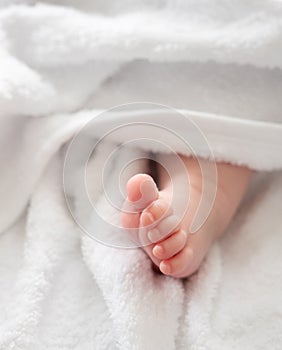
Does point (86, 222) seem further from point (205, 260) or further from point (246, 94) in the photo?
point (246, 94)

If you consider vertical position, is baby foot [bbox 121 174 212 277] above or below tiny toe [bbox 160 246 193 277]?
above

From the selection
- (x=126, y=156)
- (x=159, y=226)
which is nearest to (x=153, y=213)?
(x=159, y=226)

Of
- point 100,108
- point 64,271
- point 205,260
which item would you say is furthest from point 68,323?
point 100,108

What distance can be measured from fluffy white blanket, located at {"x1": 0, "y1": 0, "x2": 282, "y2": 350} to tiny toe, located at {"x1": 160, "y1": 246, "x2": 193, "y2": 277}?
0.13ft

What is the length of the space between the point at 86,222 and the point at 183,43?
256mm

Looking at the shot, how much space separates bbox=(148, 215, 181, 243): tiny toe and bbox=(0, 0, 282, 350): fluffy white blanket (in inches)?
2.6

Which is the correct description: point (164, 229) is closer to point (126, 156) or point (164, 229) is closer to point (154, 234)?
point (154, 234)

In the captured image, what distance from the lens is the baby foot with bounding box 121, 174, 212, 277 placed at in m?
A: 0.55

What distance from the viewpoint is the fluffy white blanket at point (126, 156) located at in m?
0.60

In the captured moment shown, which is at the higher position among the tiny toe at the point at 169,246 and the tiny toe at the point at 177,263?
the tiny toe at the point at 169,246

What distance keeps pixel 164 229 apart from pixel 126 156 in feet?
0.49

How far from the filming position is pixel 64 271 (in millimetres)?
648

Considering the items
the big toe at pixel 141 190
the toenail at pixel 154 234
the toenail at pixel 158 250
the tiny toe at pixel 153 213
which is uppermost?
the big toe at pixel 141 190

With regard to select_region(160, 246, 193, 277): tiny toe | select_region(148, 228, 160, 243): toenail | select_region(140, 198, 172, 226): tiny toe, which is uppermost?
select_region(140, 198, 172, 226): tiny toe
